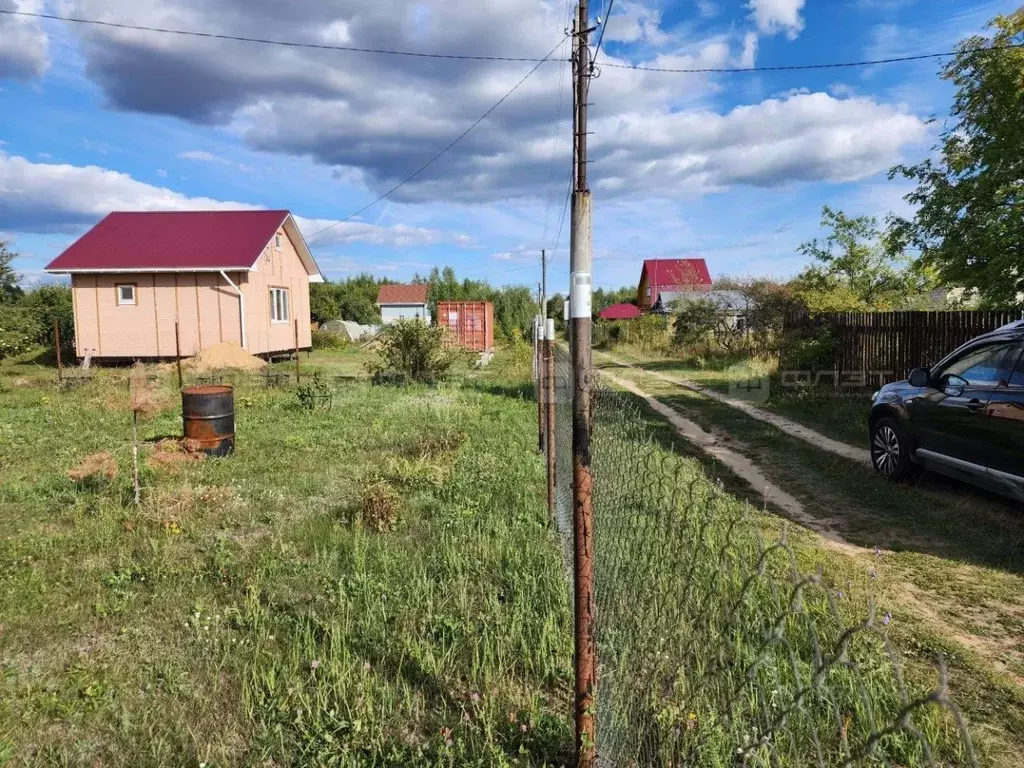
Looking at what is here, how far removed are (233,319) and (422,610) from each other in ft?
65.8

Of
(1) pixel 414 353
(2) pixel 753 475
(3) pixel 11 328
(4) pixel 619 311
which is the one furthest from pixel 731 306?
(4) pixel 619 311

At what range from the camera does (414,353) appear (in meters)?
16.9

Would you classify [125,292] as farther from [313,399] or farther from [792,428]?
[792,428]

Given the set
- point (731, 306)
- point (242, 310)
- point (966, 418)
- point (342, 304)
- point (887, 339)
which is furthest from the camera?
point (342, 304)

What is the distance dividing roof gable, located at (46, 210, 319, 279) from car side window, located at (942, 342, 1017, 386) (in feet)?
66.1

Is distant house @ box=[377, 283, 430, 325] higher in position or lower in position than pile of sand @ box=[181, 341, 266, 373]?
higher

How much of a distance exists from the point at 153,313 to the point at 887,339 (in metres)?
20.8

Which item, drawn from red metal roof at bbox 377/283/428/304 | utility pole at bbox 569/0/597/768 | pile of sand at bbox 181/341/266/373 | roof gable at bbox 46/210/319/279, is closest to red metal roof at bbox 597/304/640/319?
red metal roof at bbox 377/283/428/304

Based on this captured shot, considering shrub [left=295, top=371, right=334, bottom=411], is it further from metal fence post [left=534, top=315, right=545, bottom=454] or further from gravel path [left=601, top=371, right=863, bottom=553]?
gravel path [left=601, top=371, right=863, bottom=553]

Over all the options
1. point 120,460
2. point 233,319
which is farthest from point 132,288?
point 120,460

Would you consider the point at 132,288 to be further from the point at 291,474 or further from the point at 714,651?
the point at 714,651

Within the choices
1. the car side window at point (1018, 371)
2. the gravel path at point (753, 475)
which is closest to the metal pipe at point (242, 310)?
the gravel path at point (753, 475)

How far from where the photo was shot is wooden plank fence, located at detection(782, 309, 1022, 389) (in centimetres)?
1126

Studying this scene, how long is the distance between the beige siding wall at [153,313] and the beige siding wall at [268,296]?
0.82 metres
